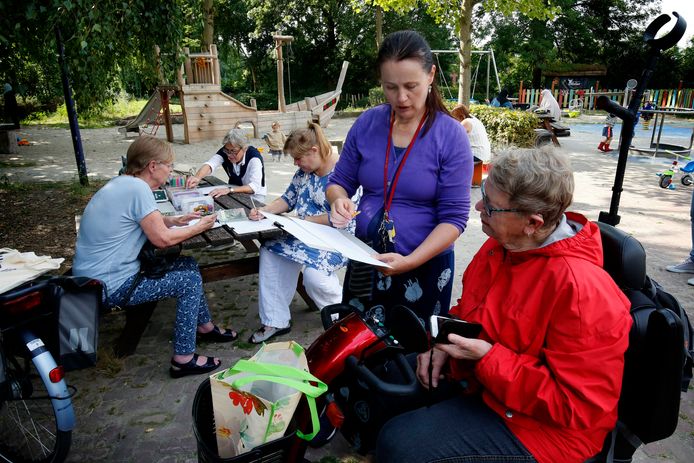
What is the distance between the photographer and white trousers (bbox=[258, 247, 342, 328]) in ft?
11.5

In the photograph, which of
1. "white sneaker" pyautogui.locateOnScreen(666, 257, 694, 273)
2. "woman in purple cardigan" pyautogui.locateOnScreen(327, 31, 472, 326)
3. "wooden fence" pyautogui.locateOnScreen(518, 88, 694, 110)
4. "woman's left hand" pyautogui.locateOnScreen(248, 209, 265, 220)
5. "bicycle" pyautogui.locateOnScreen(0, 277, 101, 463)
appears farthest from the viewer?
"wooden fence" pyautogui.locateOnScreen(518, 88, 694, 110)

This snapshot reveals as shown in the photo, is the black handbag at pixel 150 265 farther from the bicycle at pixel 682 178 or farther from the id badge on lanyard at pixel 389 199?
the bicycle at pixel 682 178

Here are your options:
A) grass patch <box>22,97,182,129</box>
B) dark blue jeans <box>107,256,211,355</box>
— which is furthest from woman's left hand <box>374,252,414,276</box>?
grass patch <box>22,97,182,129</box>

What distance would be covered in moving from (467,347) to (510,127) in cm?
A: 1010

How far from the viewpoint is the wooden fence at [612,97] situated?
22.6 metres

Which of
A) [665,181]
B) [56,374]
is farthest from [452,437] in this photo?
[665,181]

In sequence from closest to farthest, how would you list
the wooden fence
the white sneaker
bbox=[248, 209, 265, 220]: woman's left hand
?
bbox=[248, 209, 265, 220]: woman's left hand
the white sneaker
the wooden fence

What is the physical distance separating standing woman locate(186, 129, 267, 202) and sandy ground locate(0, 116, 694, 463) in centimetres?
95

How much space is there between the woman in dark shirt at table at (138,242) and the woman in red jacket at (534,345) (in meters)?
1.86

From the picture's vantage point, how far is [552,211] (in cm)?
154

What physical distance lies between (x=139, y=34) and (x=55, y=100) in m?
19.5

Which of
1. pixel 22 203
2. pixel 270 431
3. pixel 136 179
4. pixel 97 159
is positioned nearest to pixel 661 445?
pixel 270 431

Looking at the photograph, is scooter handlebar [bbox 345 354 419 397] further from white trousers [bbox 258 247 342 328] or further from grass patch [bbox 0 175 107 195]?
grass patch [bbox 0 175 107 195]

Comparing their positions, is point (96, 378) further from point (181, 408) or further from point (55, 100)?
point (55, 100)
